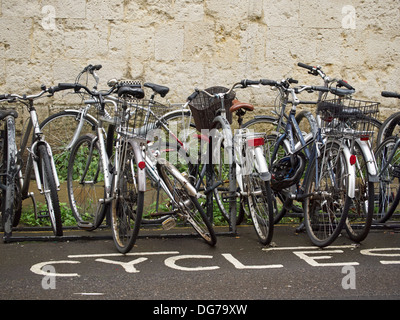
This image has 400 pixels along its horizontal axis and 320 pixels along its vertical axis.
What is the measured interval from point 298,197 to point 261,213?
429 mm

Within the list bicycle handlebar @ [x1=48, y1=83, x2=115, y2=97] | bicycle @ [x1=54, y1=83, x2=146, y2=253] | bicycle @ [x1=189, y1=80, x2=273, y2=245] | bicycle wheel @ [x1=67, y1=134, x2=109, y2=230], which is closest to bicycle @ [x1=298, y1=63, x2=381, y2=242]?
bicycle @ [x1=189, y1=80, x2=273, y2=245]

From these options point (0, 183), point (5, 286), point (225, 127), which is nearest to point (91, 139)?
point (0, 183)

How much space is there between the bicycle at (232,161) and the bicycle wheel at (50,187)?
1.29 metres

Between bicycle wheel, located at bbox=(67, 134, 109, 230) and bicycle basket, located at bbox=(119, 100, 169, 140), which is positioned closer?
bicycle basket, located at bbox=(119, 100, 169, 140)

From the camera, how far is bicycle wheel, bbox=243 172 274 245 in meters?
5.19

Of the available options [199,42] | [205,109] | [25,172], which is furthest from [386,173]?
[25,172]

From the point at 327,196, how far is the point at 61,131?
3.55 meters

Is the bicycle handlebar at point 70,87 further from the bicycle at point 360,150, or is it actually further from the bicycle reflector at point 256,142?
the bicycle at point 360,150

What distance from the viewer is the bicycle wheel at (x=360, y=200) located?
493 cm

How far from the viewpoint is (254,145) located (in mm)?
5156

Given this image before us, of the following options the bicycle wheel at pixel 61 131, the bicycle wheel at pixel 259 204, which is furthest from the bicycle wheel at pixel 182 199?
the bicycle wheel at pixel 61 131

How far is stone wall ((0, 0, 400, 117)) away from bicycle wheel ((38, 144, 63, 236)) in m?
2.65

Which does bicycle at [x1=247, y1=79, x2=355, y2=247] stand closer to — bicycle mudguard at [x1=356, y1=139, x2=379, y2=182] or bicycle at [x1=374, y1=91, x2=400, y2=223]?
bicycle mudguard at [x1=356, y1=139, x2=379, y2=182]
